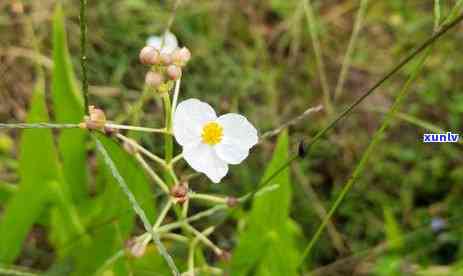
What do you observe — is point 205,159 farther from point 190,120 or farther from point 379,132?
point 379,132

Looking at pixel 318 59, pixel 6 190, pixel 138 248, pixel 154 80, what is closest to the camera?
pixel 154 80

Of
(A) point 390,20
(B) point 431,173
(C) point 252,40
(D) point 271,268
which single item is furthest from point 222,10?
(D) point 271,268

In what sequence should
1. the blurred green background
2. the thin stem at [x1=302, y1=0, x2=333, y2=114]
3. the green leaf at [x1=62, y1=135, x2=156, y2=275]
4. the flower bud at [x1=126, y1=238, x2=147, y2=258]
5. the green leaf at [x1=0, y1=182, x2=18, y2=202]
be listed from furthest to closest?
the blurred green background
the thin stem at [x1=302, y1=0, x2=333, y2=114]
the green leaf at [x1=0, y1=182, x2=18, y2=202]
the green leaf at [x1=62, y1=135, x2=156, y2=275]
the flower bud at [x1=126, y1=238, x2=147, y2=258]

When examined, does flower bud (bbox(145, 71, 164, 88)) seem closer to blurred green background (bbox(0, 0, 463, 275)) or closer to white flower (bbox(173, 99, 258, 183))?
white flower (bbox(173, 99, 258, 183))

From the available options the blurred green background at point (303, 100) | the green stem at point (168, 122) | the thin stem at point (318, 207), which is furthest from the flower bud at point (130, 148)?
the thin stem at point (318, 207)

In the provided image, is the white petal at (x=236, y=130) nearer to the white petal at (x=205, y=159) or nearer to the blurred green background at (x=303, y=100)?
the white petal at (x=205, y=159)

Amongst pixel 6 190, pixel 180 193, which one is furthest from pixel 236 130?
pixel 6 190

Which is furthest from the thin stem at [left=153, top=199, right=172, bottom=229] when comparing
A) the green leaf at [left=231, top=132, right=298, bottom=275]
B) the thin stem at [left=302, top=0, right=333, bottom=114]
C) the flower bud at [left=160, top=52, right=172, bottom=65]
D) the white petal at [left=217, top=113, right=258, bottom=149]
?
the thin stem at [left=302, top=0, right=333, bottom=114]
